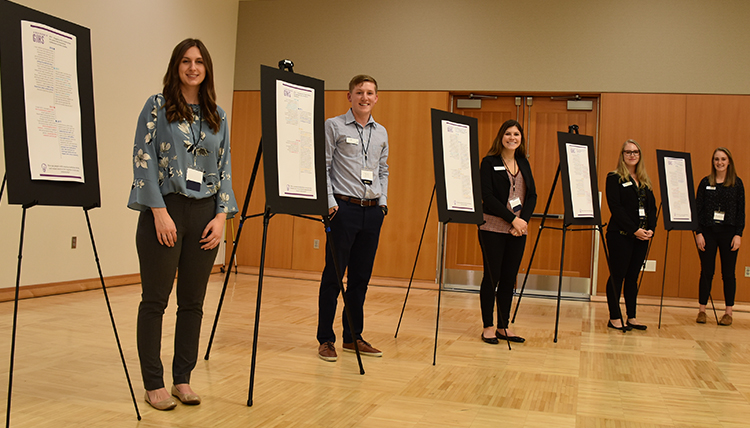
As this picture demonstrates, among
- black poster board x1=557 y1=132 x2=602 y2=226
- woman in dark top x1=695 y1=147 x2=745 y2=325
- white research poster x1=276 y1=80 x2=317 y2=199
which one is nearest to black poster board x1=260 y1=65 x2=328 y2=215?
white research poster x1=276 y1=80 x2=317 y2=199

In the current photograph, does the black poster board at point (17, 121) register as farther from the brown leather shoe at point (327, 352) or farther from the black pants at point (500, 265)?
the black pants at point (500, 265)

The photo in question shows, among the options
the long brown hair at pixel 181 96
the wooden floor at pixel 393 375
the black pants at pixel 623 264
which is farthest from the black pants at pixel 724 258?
the long brown hair at pixel 181 96

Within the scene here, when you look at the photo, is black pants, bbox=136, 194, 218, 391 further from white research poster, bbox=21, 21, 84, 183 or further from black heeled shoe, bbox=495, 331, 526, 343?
black heeled shoe, bbox=495, 331, 526, 343

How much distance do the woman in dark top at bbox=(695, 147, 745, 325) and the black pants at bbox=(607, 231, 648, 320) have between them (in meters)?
0.95

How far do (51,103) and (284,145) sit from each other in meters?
0.94

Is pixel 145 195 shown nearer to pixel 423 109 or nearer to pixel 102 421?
pixel 102 421

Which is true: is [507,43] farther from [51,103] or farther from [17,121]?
[17,121]

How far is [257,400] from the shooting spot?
2.47 meters

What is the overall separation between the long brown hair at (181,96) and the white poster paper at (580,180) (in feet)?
9.40

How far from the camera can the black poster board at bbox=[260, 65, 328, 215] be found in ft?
8.46

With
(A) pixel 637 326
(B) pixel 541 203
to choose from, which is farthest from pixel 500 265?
(B) pixel 541 203

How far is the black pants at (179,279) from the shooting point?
2.24 m

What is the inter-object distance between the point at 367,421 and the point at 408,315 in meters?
2.63

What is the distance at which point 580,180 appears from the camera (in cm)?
444
